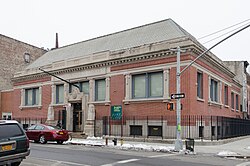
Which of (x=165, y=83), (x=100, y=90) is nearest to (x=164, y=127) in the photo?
(x=165, y=83)

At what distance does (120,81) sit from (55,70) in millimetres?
9596

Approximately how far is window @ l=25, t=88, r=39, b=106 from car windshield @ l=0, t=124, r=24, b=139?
92.1ft

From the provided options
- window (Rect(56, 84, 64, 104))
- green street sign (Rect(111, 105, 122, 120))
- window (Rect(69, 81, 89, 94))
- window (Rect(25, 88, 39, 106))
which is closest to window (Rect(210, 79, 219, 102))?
green street sign (Rect(111, 105, 122, 120))

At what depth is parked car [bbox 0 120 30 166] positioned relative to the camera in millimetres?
9688

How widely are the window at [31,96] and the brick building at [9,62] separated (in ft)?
19.9

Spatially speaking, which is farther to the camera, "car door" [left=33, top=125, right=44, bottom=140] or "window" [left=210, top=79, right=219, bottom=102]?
"window" [left=210, top=79, right=219, bottom=102]

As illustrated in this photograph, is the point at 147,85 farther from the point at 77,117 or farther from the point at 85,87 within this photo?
the point at 77,117

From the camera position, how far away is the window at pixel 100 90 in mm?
30594

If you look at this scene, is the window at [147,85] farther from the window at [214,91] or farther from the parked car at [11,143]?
the parked car at [11,143]

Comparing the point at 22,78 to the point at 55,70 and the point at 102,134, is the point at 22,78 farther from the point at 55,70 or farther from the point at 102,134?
the point at 102,134

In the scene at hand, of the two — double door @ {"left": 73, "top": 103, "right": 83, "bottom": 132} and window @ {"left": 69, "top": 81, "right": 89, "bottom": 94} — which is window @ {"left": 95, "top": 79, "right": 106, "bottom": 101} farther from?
double door @ {"left": 73, "top": 103, "right": 83, "bottom": 132}

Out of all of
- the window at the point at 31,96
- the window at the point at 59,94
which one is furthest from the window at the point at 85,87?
the window at the point at 31,96

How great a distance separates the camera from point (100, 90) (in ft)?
102

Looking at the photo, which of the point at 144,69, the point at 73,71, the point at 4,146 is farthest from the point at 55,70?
the point at 4,146
